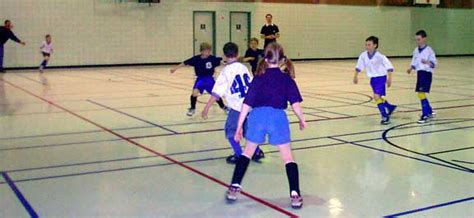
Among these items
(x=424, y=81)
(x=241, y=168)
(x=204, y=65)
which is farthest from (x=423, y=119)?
(x=241, y=168)

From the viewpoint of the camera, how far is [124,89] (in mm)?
15016

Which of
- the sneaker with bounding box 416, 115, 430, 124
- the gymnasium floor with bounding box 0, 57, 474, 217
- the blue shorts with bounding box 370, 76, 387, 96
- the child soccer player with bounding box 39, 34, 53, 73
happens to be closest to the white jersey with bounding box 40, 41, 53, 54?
the child soccer player with bounding box 39, 34, 53, 73

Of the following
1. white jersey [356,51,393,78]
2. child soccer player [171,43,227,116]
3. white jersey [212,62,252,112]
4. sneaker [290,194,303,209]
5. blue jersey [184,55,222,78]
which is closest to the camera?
sneaker [290,194,303,209]

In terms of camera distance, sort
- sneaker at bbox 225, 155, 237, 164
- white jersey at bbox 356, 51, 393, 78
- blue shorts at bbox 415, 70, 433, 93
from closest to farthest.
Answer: sneaker at bbox 225, 155, 237, 164, white jersey at bbox 356, 51, 393, 78, blue shorts at bbox 415, 70, 433, 93

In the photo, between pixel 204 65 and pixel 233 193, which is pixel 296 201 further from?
pixel 204 65

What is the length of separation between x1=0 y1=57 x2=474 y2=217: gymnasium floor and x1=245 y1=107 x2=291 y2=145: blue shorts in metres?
0.59

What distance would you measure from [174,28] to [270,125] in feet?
67.5

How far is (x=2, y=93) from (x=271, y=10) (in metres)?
15.2

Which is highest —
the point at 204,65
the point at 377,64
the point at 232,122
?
the point at 377,64

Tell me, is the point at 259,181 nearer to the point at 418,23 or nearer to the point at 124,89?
the point at 124,89

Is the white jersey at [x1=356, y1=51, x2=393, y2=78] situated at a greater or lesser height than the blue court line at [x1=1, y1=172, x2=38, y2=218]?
greater

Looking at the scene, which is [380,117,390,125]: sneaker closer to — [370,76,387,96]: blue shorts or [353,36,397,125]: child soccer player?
[353,36,397,125]: child soccer player

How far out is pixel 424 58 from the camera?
9.59 meters

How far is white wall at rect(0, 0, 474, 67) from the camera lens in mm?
22281
